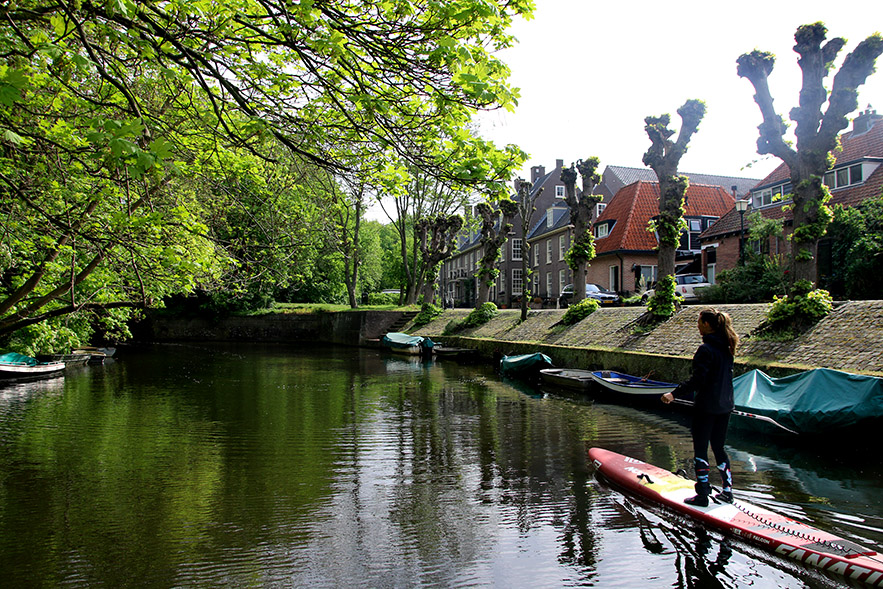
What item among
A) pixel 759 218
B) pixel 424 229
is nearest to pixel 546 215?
pixel 424 229

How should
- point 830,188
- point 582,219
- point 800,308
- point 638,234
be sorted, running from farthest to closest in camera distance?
point 638,234 → point 830,188 → point 582,219 → point 800,308

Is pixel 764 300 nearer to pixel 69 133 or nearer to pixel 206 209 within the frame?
pixel 206 209

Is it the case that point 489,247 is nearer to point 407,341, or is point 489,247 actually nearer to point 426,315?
point 407,341

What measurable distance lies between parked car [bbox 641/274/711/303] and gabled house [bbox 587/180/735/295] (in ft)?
14.3

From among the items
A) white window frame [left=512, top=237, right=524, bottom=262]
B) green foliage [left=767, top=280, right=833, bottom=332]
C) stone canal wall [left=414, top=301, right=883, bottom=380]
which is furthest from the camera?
white window frame [left=512, top=237, right=524, bottom=262]

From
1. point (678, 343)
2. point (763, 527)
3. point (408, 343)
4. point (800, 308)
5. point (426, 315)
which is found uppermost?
point (426, 315)

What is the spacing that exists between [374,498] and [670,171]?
16.1 meters

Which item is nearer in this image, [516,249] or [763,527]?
[763,527]

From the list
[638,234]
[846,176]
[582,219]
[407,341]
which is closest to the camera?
[582,219]

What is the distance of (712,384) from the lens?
5871mm

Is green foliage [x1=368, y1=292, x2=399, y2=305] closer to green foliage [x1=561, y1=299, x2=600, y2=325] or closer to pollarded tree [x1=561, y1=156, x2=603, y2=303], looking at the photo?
pollarded tree [x1=561, y1=156, x2=603, y2=303]

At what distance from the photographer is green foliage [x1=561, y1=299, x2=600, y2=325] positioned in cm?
2230

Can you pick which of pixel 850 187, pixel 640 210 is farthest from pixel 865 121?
pixel 640 210

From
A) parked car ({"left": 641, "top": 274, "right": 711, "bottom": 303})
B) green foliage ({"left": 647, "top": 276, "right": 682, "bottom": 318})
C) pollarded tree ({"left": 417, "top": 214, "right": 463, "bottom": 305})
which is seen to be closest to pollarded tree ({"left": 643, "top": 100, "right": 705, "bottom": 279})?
green foliage ({"left": 647, "top": 276, "right": 682, "bottom": 318})
